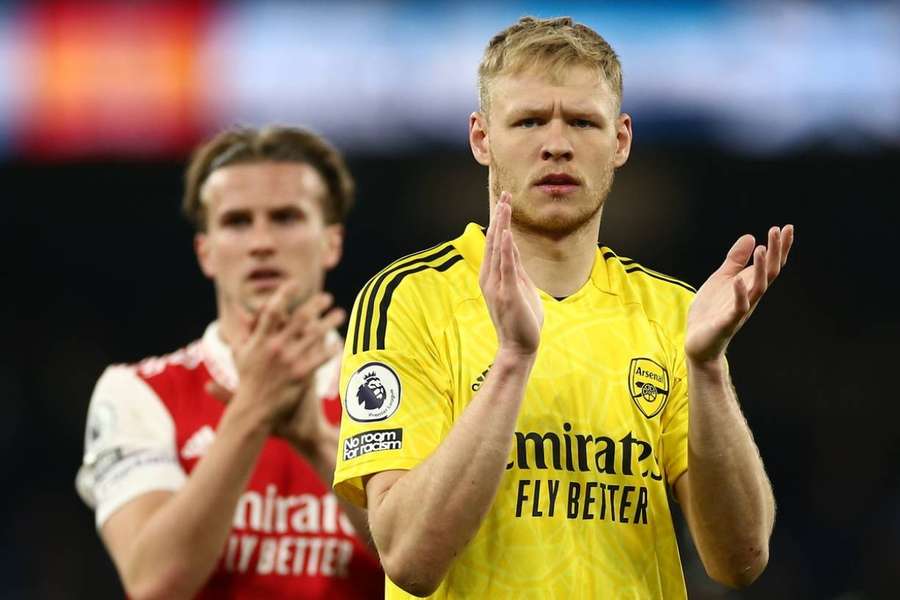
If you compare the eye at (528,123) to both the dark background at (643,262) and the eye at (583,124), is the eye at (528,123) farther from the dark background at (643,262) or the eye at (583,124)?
the dark background at (643,262)

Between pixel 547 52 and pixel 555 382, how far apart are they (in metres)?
0.72

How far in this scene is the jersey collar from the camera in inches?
122

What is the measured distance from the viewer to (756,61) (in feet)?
33.0

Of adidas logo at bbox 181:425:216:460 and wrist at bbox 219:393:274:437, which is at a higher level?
wrist at bbox 219:393:274:437

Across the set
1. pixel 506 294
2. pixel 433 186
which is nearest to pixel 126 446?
pixel 506 294

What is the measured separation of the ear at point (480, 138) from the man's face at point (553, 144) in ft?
0.19

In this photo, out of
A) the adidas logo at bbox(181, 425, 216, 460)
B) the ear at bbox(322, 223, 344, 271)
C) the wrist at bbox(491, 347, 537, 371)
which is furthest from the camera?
the ear at bbox(322, 223, 344, 271)

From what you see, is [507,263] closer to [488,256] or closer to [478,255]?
[488,256]

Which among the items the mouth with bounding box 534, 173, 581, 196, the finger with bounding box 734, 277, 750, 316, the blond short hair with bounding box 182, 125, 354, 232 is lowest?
the finger with bounding box 734, 277, 750, 316

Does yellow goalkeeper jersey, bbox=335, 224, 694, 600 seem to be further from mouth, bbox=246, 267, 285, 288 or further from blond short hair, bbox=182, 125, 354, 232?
blond short hair, bbox=182, 125, 354, 232

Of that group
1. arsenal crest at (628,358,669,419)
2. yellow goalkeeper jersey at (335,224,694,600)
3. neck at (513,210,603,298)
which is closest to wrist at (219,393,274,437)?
yellow goalkeeper jersey at (335,224,694,600)

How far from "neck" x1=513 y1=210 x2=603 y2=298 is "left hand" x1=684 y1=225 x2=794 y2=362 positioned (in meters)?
0.33

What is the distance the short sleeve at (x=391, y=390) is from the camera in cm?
279

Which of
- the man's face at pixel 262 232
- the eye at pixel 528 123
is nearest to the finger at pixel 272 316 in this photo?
the man's face at pixel 262 232
